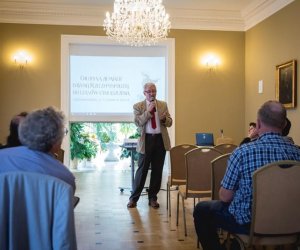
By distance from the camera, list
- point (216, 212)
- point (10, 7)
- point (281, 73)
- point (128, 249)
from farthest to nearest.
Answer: point (10, 7)
point (281, 73)
point (128, 249)
point (216, 212)

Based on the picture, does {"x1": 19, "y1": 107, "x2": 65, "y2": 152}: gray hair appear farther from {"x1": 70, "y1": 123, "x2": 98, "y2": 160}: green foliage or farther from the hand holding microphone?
{"x1": 70, "y1": 123, "x2": 98, "y2": 160}: green foliage

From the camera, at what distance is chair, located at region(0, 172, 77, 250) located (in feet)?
4.66

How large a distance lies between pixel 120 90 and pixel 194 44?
5.41ft

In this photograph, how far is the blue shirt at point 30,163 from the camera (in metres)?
1.64

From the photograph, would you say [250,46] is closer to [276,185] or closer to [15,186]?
[276,185]

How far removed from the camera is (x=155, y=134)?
4.52 metres

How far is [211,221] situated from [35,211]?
1.24 m

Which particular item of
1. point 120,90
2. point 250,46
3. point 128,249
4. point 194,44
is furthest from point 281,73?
point 128,249

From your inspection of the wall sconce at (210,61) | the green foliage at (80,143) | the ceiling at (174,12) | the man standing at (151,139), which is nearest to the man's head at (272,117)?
the man standing at (151,139)

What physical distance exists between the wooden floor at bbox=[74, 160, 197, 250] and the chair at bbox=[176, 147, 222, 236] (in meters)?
0.42

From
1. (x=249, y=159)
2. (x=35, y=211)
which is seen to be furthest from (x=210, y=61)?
(x=35, y=211)

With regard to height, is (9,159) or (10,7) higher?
(10,7)

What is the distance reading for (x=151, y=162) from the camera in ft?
15.1

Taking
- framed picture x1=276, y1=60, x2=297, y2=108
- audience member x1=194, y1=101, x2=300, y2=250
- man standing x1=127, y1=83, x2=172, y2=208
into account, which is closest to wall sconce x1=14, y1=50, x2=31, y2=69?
man standing x1=127, y1=83, x2=172, y2=208
